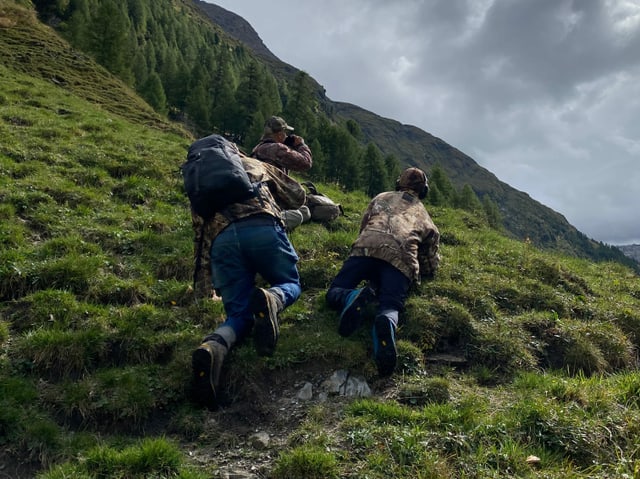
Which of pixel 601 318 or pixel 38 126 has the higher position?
pixel 601 318

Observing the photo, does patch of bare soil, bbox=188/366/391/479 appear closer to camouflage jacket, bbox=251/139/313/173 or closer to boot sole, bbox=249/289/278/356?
boot sole, bbox=249/289/278/356

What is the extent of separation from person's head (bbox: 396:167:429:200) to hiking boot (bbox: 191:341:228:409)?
4.88m

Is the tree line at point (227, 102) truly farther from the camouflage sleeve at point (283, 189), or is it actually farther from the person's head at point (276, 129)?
the camouflage sleeve at point (283, 189)

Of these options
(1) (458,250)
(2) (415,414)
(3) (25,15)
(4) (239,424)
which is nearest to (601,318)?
(1) (458,250)

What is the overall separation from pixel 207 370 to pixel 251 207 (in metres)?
2.11

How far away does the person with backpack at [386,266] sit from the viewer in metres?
5.74

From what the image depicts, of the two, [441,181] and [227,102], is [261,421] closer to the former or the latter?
[227,102]

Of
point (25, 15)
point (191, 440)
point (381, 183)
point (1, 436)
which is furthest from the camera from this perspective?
point (381, 183)

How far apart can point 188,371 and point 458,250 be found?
739cm

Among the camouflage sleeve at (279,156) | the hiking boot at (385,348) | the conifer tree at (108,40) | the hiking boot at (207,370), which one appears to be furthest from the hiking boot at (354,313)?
the conifer tree at (108,40)

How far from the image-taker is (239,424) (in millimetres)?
4879

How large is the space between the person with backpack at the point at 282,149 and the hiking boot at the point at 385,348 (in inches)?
136

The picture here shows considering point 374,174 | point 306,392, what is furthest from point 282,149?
point 374,174

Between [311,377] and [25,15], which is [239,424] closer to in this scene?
[311,377]
